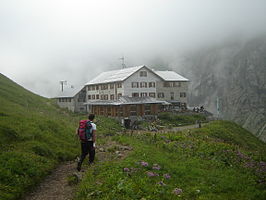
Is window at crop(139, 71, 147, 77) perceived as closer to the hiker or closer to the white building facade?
the white building facade

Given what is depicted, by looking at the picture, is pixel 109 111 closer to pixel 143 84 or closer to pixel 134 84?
pixel 134 84

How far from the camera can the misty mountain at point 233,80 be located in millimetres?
112312

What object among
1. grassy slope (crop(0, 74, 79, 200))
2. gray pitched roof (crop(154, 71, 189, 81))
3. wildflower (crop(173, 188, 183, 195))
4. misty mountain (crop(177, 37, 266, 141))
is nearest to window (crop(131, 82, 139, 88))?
gray pitched roof (crop(154, 71, 189, 81))

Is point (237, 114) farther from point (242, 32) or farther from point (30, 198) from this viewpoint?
point (30, 198)

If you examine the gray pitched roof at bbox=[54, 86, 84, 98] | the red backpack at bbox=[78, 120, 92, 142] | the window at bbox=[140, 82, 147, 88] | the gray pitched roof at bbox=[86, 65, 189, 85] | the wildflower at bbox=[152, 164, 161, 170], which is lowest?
the wildflower at bbox=[152, 164, 161, 170]

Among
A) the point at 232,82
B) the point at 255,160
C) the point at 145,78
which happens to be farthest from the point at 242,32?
the point at 255,160

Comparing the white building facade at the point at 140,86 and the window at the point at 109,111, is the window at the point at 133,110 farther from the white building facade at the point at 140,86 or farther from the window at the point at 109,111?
the white building facade at the point at 140,86

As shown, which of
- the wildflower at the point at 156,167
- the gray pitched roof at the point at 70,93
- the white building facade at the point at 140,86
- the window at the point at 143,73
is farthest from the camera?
the gray pitched roof at the point at 70,93

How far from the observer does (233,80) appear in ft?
414

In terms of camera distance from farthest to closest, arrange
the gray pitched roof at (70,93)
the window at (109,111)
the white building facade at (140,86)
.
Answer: the gray pitched roof at (70,93) < the white building facade at (140,86) < the window at (109,111)

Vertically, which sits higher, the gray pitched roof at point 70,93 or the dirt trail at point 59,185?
the gray pitched roof at point 70,93

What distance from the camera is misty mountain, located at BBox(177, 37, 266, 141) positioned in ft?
368

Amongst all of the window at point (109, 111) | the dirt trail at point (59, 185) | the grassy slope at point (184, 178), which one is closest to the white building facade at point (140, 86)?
the window at point (109, 111)

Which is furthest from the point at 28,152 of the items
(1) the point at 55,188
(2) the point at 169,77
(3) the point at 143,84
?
(2) the point at 169,77
